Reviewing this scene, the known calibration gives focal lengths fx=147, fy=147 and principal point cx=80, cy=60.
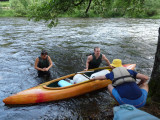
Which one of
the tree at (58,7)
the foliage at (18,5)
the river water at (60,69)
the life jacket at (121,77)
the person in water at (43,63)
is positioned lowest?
the river water at (60,69)

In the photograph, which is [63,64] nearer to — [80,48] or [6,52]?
[80,48]

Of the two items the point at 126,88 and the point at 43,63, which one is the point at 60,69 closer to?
the point at 43,63

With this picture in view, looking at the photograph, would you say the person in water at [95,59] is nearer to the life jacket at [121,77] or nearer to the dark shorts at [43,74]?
the dark shorts at [43,74]

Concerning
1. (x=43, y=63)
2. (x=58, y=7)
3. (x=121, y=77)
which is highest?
(x=58, y=7)

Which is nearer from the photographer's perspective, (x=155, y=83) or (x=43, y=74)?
(x=155, y=83)

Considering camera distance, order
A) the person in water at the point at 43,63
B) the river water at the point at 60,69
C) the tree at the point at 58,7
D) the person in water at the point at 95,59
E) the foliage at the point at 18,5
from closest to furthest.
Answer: the river water at the point at 60,69
the person in water at the point at 43,63
the person in water at the point at 95,59
the tree at the point at 58,7
the foliage at the point at 18,5

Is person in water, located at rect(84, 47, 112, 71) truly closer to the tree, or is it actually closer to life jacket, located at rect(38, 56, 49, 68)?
life jacket, located at rect(38, 56, 49, 68)

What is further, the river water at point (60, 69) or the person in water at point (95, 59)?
the person in water at point (95, 59)

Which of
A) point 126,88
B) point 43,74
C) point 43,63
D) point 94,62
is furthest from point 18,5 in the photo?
point 126,88

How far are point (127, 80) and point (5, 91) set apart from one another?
449 centimetres

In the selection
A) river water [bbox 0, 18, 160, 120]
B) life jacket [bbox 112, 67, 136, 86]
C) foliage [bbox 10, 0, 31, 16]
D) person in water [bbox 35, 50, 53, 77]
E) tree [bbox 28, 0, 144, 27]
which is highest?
foliage [bbox 10, 0, 31, 16]

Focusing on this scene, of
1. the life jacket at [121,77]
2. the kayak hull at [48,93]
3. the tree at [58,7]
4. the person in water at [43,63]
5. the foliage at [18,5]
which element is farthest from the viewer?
the foliage at [18,5]

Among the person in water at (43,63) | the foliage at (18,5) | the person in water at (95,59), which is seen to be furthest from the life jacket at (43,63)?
the foliage at (18,5)

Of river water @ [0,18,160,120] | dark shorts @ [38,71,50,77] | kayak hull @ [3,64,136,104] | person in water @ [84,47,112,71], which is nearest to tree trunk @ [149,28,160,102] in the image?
river water @ [0,18,160,120]
